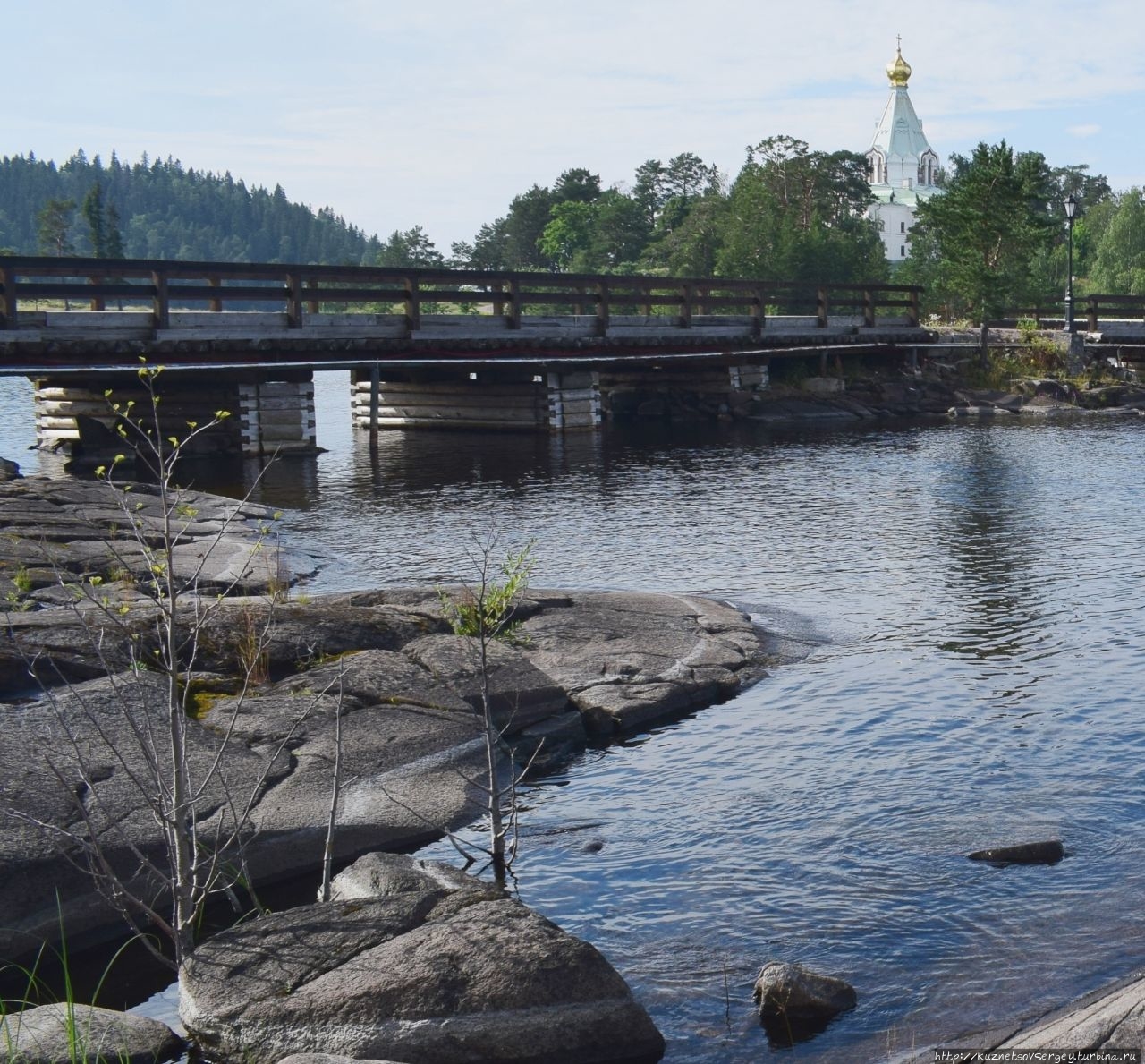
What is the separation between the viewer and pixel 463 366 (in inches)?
1178

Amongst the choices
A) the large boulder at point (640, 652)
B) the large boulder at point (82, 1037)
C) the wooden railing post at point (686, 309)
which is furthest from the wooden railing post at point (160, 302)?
the large boulder at point (82, 1037)

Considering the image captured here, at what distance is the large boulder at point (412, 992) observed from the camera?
5.22 meters

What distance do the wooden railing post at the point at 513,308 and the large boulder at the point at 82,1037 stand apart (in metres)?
25.6

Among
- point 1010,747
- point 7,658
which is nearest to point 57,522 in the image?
point 7,658

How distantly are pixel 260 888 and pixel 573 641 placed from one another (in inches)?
174

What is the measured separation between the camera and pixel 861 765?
8.78 m

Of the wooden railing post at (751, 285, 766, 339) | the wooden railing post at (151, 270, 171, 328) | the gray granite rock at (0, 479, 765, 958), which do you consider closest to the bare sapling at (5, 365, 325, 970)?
the gray granite rock at (0, 479, 765, 958)

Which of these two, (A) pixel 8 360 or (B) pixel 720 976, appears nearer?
(B) pixel 720 976

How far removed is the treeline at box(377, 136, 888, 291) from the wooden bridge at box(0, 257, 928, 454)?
3373cm

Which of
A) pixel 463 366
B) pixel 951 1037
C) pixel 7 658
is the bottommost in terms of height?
pixel 951 1037

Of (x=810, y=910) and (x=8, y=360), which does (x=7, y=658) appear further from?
(x=8, y=360)

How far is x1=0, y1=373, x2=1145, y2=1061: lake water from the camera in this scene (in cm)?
619

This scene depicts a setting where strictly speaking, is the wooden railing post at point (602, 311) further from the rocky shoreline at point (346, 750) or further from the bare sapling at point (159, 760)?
the bare sapling at point (159, 760)

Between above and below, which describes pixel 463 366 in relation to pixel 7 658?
above
